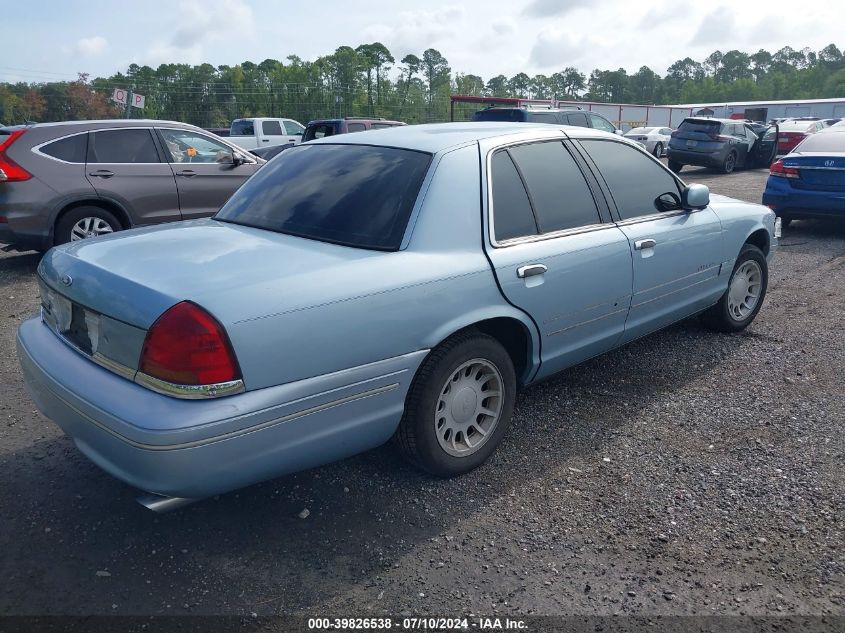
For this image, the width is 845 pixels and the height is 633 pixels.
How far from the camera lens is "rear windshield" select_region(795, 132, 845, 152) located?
941 centimetres

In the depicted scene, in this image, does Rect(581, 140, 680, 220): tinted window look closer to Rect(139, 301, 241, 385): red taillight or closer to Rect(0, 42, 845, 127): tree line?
Rect(139, 301, 241, 385): red taillight

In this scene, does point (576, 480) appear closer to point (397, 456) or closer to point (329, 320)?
point (397, 456)

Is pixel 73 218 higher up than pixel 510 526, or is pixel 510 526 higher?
pixel 73 218

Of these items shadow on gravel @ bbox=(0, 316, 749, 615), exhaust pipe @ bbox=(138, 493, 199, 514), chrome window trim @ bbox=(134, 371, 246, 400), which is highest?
chrome window trim @ bbox=(134, 371, 246, 400)

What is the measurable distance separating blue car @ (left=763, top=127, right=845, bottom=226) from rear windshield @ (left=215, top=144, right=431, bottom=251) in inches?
306

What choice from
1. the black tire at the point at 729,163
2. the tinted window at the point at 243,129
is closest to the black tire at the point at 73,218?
the black tire at the point at 729,163

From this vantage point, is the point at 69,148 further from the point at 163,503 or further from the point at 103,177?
the point at 163,503

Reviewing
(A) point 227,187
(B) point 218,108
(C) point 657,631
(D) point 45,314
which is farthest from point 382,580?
(B) point 218,108

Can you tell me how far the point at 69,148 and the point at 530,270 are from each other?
6134 millimetres

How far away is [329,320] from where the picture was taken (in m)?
2.63

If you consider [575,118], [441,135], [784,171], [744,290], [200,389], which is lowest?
[744,290]

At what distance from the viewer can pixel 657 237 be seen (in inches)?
165

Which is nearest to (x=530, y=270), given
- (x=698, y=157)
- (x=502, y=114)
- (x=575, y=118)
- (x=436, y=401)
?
(x=436, y=401)

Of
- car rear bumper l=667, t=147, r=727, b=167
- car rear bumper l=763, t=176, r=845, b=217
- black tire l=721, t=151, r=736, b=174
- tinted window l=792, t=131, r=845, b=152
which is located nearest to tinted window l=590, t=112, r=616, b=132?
→ car rear bumper l=667, t=147, r=727, b=167
